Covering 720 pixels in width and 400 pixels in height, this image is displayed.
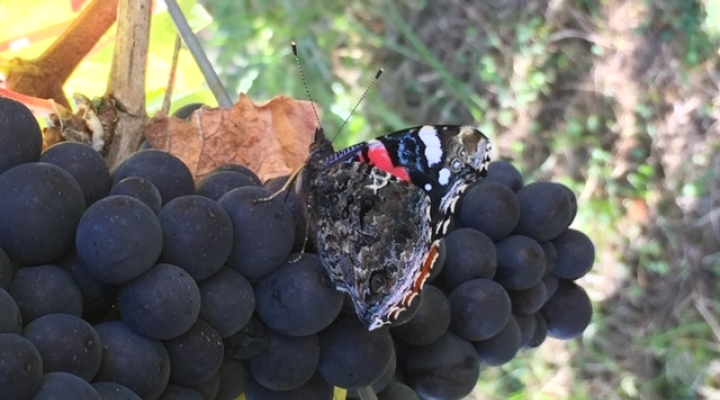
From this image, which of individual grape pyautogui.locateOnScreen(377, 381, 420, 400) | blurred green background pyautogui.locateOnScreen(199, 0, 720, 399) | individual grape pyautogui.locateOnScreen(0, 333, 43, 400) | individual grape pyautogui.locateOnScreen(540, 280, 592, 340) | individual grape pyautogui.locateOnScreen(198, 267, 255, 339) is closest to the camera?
individual grape pyautogui.locateOnScreen(0, 333, 43, 400)

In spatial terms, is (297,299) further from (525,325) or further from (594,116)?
(594,116)

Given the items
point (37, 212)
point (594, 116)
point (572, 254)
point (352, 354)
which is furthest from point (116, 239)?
point (594, 116)

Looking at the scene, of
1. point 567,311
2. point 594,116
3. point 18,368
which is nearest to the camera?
point 18,368

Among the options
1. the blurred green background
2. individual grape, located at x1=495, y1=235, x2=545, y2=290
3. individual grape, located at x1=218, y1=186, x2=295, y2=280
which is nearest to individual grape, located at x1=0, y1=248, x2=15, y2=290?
individual grape, located at x1=218, y1=186, x2=295, y2=280

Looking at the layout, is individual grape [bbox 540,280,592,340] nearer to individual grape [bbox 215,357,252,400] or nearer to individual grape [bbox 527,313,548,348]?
individual grape [bbox 527,313,548,348]

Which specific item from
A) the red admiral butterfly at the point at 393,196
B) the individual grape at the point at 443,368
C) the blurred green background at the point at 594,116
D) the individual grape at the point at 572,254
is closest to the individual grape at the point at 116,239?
the red admiral butterfly at the point at 393,196

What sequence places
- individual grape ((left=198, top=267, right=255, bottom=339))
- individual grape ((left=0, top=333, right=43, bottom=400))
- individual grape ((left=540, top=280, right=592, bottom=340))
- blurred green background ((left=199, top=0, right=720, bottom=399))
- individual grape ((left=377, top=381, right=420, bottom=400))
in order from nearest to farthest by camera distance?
individual grape ((left=0, top=333, right=43, bottom=400)), individual grape ((left=198, top=267, right=255, bottom=339)), individual grape ((left=377, top=381, right=420, bottom=400)), individual grape ((left=540, top=280, right=592, bottom=340)), blurred green background ((left=199, top=0, right=720, bottom=399))

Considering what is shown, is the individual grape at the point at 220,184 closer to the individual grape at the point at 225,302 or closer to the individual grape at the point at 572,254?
the individual grape at the point at 225,302
